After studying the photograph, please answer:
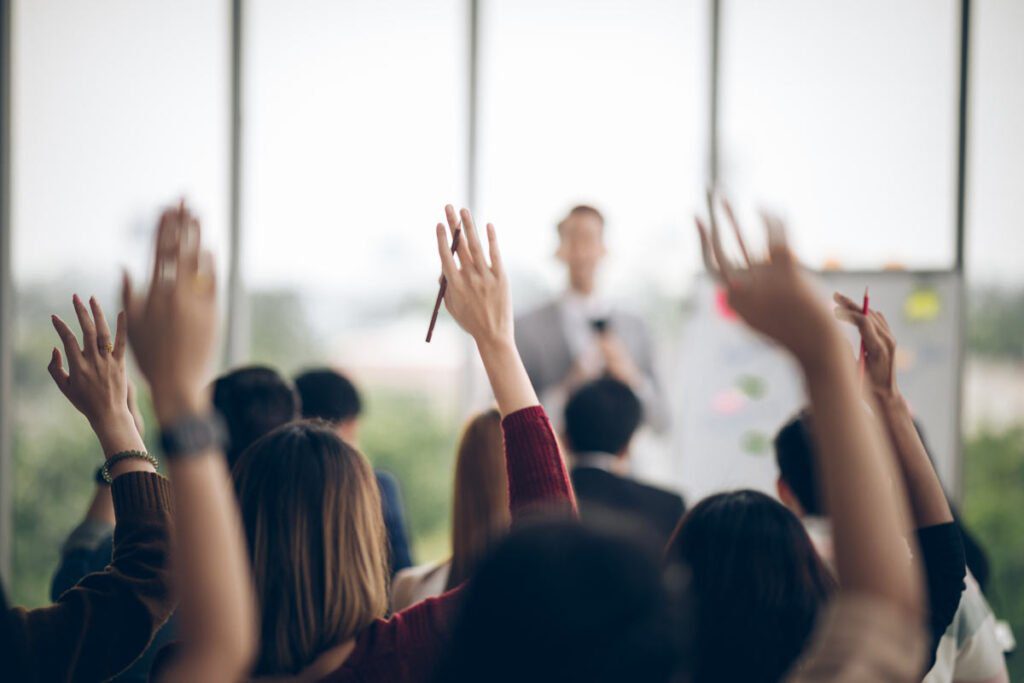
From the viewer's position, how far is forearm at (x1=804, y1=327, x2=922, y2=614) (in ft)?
3.18

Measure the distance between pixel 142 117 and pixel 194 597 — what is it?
4010 mm

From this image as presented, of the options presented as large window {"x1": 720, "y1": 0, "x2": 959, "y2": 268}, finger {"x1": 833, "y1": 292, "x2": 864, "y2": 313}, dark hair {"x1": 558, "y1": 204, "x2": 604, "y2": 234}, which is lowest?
finger {"x1": 833, "y1": 292, "x2": 864, "y2": 313}

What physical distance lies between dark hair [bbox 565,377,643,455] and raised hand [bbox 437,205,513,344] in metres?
1.50

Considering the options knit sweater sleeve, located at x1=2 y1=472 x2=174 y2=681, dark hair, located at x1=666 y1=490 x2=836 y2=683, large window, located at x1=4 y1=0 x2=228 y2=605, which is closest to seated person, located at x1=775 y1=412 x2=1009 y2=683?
dark hair, located at x1=666 y1=490 x2=836 y2=683

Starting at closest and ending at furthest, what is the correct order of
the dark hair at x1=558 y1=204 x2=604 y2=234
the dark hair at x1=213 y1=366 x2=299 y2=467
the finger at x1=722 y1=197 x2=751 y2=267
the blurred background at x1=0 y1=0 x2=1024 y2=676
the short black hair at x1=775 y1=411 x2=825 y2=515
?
the finger at x1=722 y1=197 x2=751 y2=267
the short black hair at x1=775 y1=411 x2=825 y2=515
the dark hair at x1=213 y1=366 x2=299 y2=467
the dark hair at x1=558 y1=204 x2=604 y2=234
the blurred background at x1=0 y1=0 x2=1024 y2=676

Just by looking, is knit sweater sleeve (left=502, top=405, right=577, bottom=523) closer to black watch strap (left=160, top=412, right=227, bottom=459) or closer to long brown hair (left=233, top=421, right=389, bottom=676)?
long brown hair (left=233, top=421, right=389, bottom=676)

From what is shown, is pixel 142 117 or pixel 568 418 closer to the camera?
pixel 568 418

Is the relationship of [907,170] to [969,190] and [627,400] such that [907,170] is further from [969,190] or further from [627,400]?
[627,400]

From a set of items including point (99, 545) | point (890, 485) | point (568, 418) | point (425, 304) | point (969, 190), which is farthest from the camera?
point (425, 304)

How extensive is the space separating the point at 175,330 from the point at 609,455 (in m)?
2.05

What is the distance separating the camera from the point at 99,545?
190 centimetres

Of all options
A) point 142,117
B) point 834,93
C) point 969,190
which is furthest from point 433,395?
point 969,190

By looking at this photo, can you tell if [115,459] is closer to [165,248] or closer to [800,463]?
[165,248]

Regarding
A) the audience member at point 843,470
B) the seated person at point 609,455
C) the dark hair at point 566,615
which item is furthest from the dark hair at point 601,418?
the dark hair at point 566,615
